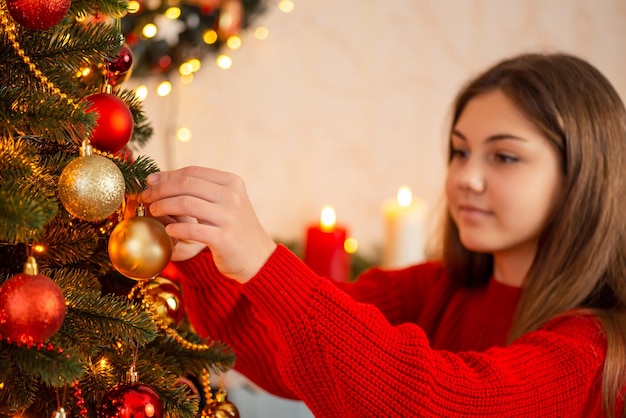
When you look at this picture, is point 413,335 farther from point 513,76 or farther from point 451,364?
point 513,76

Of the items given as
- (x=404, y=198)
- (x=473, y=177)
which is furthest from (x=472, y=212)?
(x=404, y=198)

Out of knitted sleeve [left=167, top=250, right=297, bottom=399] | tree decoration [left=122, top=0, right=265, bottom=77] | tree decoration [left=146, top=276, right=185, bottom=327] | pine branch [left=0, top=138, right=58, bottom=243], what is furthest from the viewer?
tree decoration [left=122, top=0, right=265, bottom=77]

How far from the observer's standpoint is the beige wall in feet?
5.05

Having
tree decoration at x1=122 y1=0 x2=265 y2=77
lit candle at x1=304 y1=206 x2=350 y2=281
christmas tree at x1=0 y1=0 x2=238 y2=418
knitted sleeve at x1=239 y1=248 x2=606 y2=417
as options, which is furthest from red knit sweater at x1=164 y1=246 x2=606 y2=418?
tree decoration at x1=122 y1=0 x2=265 y2=77

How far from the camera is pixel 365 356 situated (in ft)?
2.29

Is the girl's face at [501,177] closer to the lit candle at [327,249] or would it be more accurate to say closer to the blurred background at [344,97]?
the lit candle at [327,249]

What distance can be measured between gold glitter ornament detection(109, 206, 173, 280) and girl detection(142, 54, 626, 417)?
2.1 inches

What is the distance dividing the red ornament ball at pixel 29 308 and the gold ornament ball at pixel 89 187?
2.2 inches

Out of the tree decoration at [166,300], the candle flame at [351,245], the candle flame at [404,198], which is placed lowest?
the candle flame at [351,245]

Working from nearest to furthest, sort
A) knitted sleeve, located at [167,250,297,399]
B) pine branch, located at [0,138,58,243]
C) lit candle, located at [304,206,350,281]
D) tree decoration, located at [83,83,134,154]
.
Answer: pine branch, located at [0,138,58,243] < tree decoration, located at [83,83,134,154] < knitted sleeve, located at [167,250,297,399] < lit candle, located at [304,206,350,281]

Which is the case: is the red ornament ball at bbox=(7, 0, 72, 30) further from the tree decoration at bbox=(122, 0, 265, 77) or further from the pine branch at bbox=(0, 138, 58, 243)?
the tree decoration at bbox=(122, 0, 265, 77)

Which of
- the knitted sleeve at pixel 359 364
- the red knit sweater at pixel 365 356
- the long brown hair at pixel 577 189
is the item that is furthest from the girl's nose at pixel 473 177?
the knitted sleeve at pixel 359 364

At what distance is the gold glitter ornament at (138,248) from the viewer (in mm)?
517

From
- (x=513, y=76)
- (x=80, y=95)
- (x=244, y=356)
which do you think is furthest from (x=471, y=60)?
(x=80, y=95)
